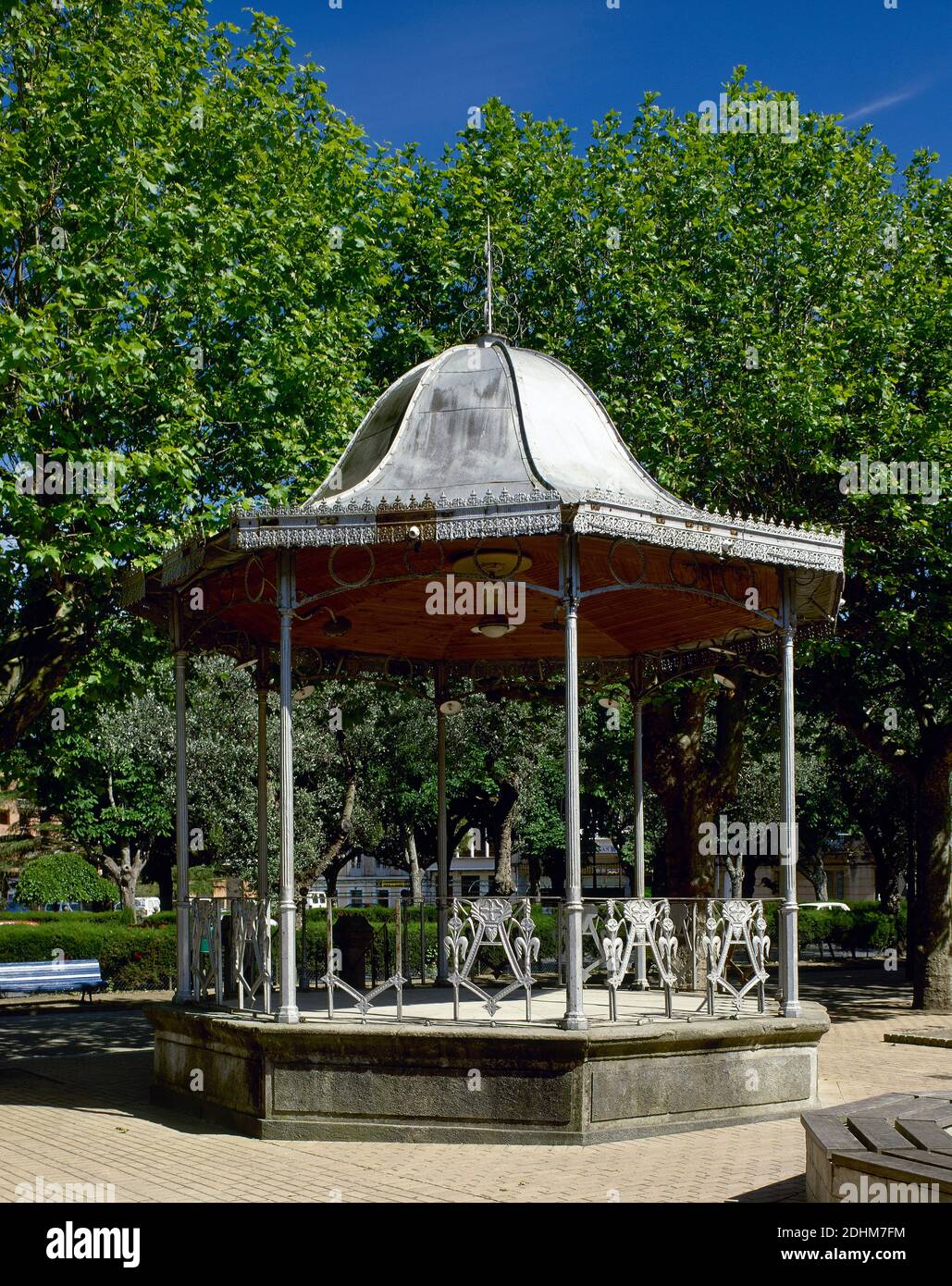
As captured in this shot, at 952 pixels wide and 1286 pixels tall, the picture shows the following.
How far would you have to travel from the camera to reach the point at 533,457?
508 inches

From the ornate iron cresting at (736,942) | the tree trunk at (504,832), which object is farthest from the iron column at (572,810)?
the tree trunk at (504,832)

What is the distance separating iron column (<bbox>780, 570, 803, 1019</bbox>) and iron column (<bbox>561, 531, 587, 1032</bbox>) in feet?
7.41

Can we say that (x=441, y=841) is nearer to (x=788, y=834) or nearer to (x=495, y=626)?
(x=495, y=626)

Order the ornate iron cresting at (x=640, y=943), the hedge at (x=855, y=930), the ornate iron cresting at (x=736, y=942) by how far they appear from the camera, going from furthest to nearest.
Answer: the hedge at (x=855, y=930)
the ornate iron cresting at (x=736, y=942)
the ornate iron cresting at (x=640, y=943)

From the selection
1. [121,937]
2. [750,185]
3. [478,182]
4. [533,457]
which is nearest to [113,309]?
[533,457]

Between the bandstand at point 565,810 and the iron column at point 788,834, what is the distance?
0.03 meters

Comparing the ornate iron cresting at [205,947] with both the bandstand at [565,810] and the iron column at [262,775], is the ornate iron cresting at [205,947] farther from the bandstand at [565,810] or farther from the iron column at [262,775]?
the iron column at [262,775]

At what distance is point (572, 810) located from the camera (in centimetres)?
1153

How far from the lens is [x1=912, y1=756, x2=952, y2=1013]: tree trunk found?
23.8 m

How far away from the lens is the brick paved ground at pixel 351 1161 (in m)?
9.15

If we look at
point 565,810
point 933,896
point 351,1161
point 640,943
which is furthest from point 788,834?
point 933,896

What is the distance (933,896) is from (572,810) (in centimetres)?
1460

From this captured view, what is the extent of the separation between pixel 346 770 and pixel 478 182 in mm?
17070

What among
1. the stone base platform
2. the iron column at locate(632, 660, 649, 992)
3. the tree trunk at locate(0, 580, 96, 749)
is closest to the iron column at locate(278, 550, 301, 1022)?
the stone base platform
